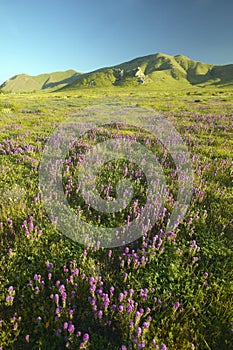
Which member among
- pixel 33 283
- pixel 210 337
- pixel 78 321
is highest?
pixel 33 283

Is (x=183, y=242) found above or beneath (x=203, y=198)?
beneath

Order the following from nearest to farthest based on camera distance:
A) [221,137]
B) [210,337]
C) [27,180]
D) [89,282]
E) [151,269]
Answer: [210,337], [89,282], [151,269], [27,180], [221,137]

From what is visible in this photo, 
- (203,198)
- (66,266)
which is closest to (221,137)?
(203,198)

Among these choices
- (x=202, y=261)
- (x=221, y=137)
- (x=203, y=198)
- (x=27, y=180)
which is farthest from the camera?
(x=221, y=137)

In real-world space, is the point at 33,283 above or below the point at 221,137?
below

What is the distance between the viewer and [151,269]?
135 inches

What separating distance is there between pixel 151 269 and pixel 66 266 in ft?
4.41

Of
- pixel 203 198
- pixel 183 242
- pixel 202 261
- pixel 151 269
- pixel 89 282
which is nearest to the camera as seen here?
pixel 89 282

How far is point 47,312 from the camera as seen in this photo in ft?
9.24

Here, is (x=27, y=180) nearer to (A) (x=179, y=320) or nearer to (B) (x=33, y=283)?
(B) (x=33, y=283)

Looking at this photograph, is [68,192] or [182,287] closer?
[182,287]

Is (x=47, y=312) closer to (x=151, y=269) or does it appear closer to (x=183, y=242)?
(x=151, y=269)

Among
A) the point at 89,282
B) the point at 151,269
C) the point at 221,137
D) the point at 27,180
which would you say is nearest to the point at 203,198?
the point at 151,269

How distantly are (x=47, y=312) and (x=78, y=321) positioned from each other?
415 millimetres
